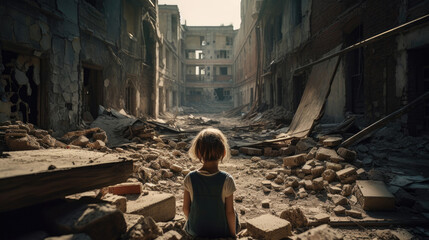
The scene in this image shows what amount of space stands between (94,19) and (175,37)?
17904 millimetres

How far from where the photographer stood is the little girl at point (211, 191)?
1848 mm

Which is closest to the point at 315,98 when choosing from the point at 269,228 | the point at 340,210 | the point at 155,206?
the point at 340,210

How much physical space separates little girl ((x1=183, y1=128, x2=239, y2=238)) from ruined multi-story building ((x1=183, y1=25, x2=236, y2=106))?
1169 inches

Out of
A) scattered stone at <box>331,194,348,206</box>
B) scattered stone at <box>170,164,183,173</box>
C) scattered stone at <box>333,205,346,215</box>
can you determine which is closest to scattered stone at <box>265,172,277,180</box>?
scattered stone at <box>331,194,348,206</box>

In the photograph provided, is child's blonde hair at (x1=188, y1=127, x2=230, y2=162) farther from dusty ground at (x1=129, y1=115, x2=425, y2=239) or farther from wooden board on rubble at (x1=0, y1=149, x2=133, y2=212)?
dusty ground at (x1=129, y1=115, x2=425, y2=239)

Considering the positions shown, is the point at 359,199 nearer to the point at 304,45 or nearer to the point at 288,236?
the point at 288,236

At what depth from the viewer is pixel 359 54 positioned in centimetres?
→ 649

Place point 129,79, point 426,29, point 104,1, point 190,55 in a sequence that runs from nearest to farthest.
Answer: point 426,29, point 104,1, point 129,79, point 190,55

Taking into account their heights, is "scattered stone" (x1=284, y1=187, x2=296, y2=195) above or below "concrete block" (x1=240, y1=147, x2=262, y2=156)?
below

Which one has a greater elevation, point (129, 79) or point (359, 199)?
point (129, 79)

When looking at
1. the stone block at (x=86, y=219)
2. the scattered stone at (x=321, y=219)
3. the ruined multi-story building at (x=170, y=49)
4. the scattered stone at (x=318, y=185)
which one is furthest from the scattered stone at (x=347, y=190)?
the ruined multi-story building at (x=170, y=49)

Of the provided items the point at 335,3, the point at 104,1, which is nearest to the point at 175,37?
the point at 104,1

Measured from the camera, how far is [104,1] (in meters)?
7.85

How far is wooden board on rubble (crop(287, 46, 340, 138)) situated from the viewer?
18.7ft
